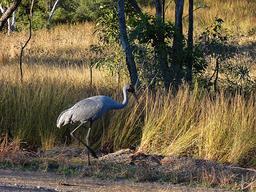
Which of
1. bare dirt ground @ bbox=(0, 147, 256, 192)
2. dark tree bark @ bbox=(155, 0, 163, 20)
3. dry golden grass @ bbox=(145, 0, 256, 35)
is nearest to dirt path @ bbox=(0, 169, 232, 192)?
bare dirt ground @ bbox=(0, 147, 256, 192)

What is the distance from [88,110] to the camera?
965 cm

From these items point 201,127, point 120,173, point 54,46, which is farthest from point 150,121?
point 54,46

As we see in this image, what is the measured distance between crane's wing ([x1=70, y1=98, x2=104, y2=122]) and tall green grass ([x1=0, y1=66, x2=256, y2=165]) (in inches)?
49.8

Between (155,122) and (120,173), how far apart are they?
1.85 metres

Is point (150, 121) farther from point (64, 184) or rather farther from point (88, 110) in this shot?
point (64, 184)

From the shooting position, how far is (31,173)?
9273mm

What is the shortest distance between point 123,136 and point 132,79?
7.09ft

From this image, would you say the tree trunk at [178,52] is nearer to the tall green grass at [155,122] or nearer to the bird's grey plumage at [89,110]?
the tall green grass at [155,122]

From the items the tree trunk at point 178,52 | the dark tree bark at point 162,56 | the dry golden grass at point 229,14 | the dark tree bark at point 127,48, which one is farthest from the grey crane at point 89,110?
the dry golden grass at point 229,14

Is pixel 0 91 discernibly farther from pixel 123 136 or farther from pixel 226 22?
pixel 226 22

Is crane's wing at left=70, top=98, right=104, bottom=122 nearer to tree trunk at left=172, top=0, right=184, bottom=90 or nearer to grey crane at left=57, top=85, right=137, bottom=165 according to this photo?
grey crane at left=57, top=85, right=137, bottom=165

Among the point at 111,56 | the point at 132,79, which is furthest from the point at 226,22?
the point at 132,79

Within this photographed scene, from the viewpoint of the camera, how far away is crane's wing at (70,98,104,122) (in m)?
9.64

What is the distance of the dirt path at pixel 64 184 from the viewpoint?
8273 millimetres
